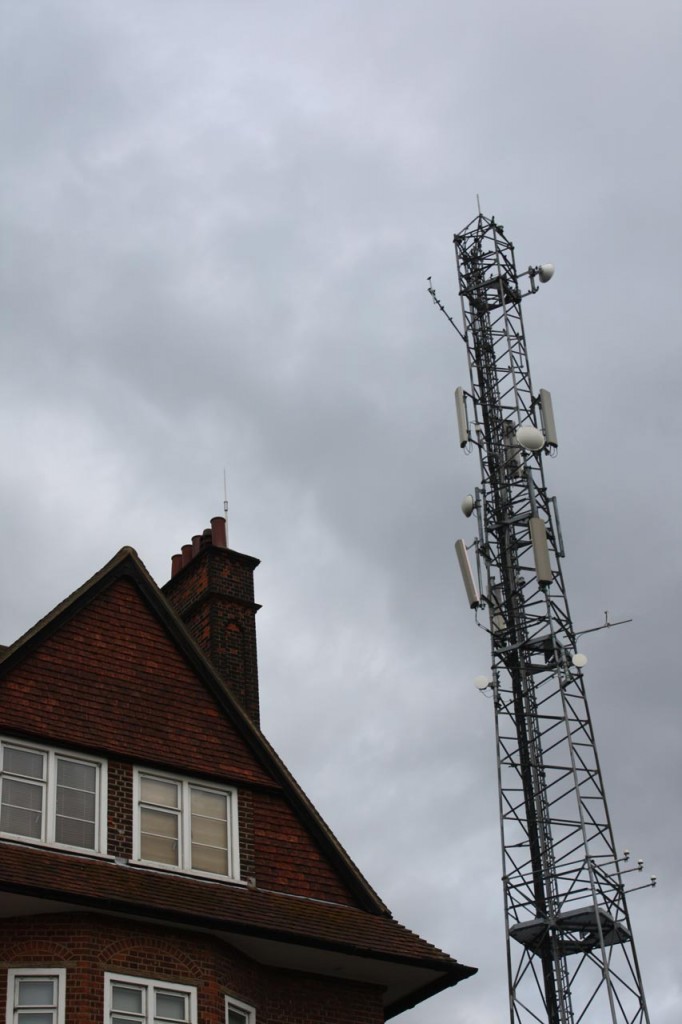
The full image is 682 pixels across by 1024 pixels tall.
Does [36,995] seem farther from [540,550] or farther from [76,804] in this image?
[540,550]

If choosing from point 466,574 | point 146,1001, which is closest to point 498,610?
point 466,574

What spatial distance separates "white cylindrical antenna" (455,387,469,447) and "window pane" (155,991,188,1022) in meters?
22.0

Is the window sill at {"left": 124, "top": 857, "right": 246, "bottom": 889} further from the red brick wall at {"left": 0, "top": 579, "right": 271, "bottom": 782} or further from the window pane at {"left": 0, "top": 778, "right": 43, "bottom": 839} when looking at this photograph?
the red brick wall at {"left": 0, "top": 579, "right": 271, "bottom": 782}

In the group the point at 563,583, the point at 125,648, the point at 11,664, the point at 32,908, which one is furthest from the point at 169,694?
the point at 563,583

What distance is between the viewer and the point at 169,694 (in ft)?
69.0

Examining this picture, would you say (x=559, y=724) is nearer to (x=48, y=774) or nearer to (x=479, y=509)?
(x=479, y=509)

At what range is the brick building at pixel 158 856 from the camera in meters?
17.2

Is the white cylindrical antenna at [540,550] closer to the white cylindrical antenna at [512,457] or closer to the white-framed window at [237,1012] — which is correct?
the white cylindrical antenna at [512,457]

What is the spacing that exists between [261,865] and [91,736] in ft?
9.92

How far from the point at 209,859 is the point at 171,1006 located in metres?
2.56

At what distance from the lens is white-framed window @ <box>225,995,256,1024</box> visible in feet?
59.6

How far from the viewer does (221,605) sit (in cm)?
2358

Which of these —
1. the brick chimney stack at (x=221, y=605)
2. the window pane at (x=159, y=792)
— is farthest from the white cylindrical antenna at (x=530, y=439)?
the window pane at (x=159, y=792)

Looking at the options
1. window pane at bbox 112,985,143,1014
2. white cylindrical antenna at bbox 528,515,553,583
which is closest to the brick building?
window pane at bbox 112,985,143,1014
